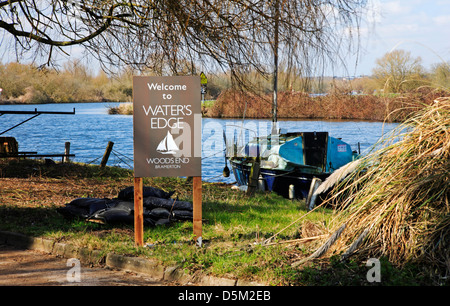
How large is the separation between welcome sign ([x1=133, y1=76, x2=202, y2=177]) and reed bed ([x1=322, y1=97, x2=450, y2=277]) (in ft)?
7.40

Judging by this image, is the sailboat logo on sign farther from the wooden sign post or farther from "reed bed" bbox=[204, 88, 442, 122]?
"reed bed" bbox=[204, 88, 442, 122]

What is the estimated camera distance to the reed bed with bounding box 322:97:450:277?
5539mm

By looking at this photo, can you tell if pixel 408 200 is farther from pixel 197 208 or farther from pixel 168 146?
pixel 168 146

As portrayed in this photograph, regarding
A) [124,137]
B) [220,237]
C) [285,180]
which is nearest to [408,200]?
[220,237]

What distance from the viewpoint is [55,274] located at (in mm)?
5949

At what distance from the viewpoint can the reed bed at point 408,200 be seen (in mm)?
5539

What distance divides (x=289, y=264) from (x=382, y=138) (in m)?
2.22

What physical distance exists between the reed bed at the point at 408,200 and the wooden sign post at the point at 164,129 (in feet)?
7.39

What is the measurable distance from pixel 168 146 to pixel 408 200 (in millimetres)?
3200

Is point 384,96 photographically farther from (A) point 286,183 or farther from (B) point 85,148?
(B) point 85,148

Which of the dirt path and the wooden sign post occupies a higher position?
the wooden sign post

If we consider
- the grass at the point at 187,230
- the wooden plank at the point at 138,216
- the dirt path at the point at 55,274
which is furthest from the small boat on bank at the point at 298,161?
the dirt path at the point at 55,274

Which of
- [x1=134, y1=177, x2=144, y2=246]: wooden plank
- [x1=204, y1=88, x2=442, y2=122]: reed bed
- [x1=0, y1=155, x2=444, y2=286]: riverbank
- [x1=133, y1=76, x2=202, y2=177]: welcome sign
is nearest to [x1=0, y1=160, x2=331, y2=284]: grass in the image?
[x1=0, y1=155, x2=444, y2=286]: riverbank

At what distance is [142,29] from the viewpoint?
25.8ft
